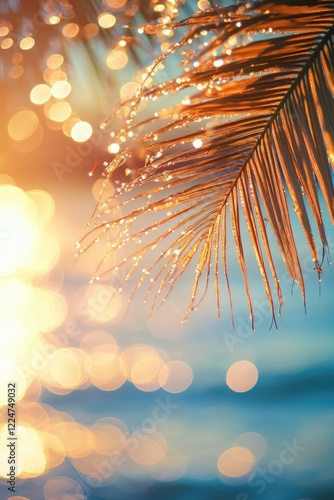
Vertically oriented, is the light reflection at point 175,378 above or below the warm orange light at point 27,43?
above

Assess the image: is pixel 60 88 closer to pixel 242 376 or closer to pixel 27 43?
pixel 27 43

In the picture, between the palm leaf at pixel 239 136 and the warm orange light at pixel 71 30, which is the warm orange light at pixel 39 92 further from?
the palm leaf at pixel 239 136

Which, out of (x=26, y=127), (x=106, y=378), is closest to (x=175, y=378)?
(x=106, y=378)

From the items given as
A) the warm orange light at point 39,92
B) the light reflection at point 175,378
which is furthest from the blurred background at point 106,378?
the warm orange light at point 39,92

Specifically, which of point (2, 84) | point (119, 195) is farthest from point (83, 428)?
point (119, 195)

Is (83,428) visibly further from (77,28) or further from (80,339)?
(77,28)

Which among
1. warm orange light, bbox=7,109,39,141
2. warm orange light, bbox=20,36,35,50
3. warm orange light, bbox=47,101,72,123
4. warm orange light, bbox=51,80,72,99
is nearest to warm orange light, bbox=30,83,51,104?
warm orange light, bbox=51,80,72,99

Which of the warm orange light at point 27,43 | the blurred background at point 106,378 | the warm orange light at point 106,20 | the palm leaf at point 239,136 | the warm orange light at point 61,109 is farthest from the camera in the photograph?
the blurred background at point 106,378

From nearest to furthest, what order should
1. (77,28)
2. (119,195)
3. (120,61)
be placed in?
(119,195)
(120,61)
(77,28)

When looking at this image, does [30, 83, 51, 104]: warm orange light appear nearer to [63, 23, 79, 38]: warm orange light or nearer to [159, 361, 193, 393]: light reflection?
[63, 23, 79, 38]: warm orange light
